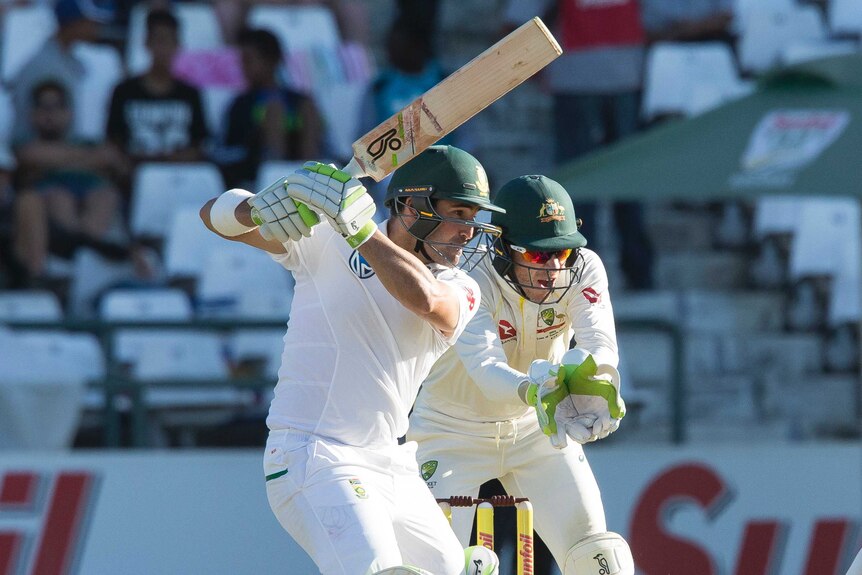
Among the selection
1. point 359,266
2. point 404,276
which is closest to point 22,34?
point 359,266

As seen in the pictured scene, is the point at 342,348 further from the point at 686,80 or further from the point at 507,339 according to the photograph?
the point at 686,80

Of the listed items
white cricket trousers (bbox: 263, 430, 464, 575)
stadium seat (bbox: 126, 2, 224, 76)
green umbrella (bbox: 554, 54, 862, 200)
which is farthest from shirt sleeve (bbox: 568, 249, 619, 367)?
stadium seat (bbox: 126, 2, 224, 76)

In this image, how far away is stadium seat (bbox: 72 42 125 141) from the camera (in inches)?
359

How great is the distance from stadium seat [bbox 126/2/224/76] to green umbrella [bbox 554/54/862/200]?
12.1ft

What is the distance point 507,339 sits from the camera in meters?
5.02

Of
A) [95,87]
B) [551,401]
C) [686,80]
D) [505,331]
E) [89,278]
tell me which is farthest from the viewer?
[686,80]

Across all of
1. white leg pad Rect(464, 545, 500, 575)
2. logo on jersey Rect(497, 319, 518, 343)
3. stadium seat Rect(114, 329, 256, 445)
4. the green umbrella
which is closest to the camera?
white leg pad Rect(464, 545, 500, 575)

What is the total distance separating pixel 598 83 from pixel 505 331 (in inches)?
173

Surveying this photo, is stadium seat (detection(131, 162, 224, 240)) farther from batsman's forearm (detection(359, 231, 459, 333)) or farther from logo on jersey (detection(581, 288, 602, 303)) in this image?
batsman's forearm (detection(359, 231, 459, 333))

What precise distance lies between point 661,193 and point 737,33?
162 inches

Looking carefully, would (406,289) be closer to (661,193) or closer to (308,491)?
(308,491)

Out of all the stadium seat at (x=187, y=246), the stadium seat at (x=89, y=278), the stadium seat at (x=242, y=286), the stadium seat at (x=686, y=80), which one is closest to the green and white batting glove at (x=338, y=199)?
the stadium seat at (x=242, y=286)

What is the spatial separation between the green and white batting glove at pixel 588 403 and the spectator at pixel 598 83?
4.68 m

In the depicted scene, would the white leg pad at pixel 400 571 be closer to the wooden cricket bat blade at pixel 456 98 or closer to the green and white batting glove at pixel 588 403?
the green and white batting glove at pixel 588 403
